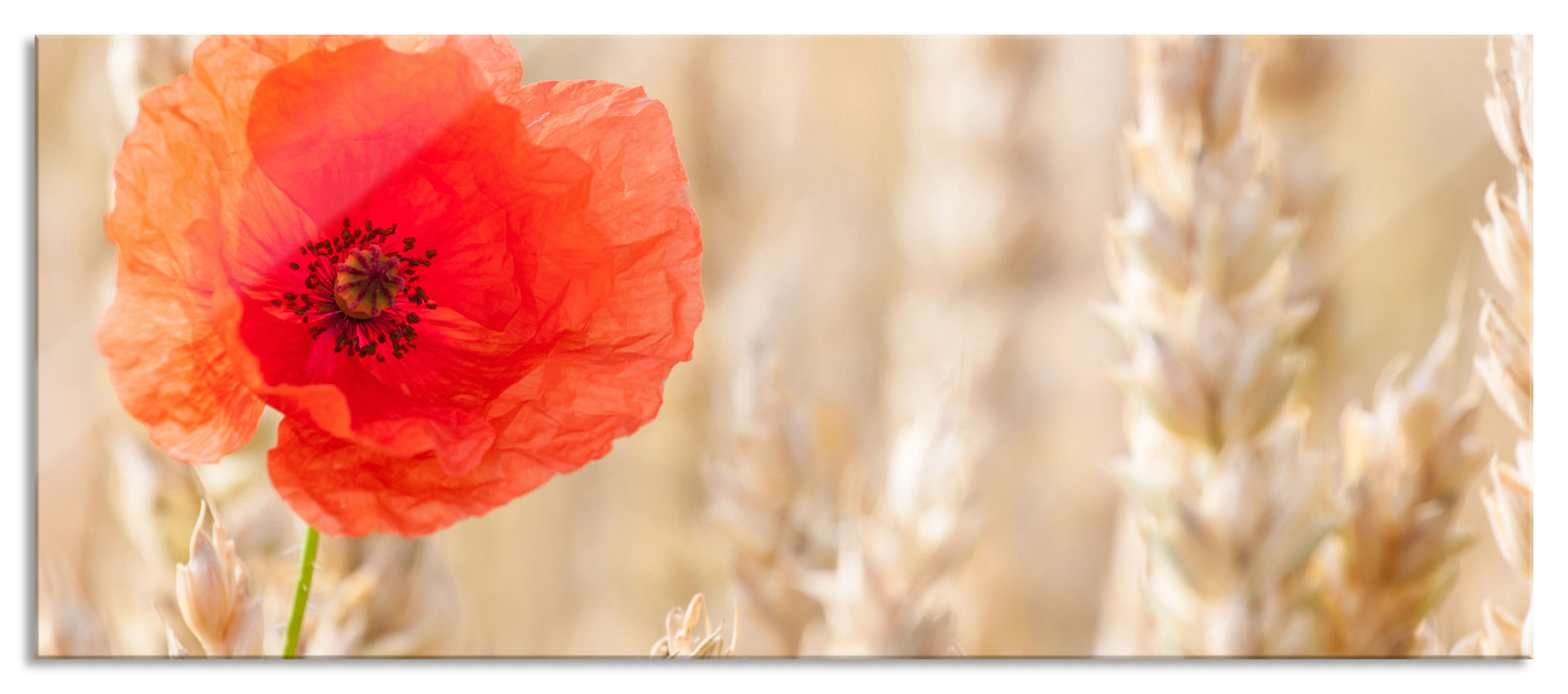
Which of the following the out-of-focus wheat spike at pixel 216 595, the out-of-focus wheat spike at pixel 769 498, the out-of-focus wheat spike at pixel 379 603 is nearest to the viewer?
the out-of-focus wheat spike at pixel 216 595

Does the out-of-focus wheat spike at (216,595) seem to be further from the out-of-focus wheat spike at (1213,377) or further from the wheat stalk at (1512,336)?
the wheat stalk at (1512,336)

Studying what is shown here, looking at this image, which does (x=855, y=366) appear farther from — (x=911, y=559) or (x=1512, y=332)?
(x=1512, y=332)

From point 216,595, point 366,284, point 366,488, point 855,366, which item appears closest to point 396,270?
point 366,284

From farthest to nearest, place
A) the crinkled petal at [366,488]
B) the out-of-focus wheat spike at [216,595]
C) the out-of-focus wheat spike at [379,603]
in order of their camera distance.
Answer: the out-of-focus wheat spike at [379,603], the out-of-focus wheat spike at [216,595], the crinkled petal at [366,488]

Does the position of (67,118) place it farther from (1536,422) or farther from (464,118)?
(1536,422)

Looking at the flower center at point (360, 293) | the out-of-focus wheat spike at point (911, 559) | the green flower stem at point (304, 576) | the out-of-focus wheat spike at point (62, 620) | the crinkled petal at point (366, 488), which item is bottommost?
the out-of-focus wheat spike at point (62, 620)

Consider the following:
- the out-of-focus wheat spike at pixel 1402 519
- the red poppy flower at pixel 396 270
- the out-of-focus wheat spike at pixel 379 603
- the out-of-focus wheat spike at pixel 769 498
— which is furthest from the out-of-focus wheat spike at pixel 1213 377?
the out-of-focus wheat spike at pixel 379 603
